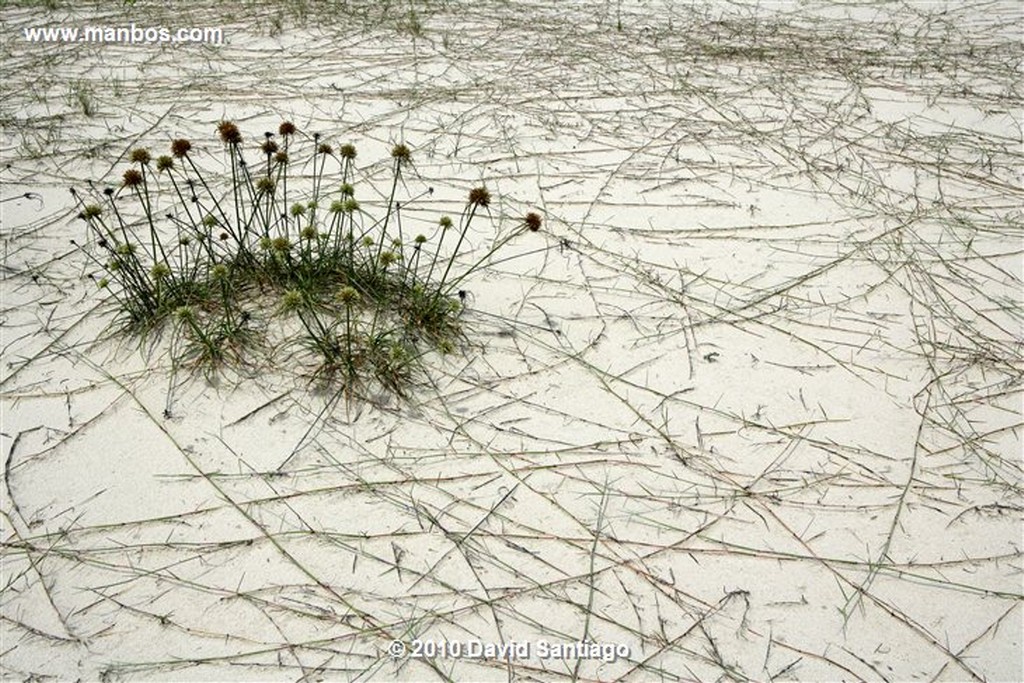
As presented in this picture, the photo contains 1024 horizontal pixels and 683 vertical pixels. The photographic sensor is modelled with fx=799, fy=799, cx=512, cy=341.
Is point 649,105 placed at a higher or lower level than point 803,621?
higher

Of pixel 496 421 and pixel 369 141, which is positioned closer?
pixel 496 421

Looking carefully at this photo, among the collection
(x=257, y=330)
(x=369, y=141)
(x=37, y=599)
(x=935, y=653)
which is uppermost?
(x=369, y=141)

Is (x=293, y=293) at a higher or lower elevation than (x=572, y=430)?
higher

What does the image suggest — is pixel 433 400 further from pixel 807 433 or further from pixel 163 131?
pixel 163 131

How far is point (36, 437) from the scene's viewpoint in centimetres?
181

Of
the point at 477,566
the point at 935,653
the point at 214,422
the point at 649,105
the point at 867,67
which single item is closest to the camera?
the point at 935,653

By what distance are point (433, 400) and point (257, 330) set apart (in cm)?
51

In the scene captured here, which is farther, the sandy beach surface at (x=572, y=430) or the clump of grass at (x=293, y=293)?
the clump of grass at (x=293, y=293)

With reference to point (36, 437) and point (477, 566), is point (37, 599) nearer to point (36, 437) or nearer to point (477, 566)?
point (36, 437)

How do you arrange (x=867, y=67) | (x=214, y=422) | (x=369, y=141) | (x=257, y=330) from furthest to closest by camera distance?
1. (x=867, y=67)
2. (x=369, y=141)
3. (x=257, y=330)
4. (x=214, y=422)

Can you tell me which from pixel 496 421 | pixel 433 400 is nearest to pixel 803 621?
pixel 496 421

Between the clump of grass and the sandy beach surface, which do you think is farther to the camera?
the clump of grass

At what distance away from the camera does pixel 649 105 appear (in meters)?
3.52

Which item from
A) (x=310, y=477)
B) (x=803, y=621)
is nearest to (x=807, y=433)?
(x=803, y=621)
